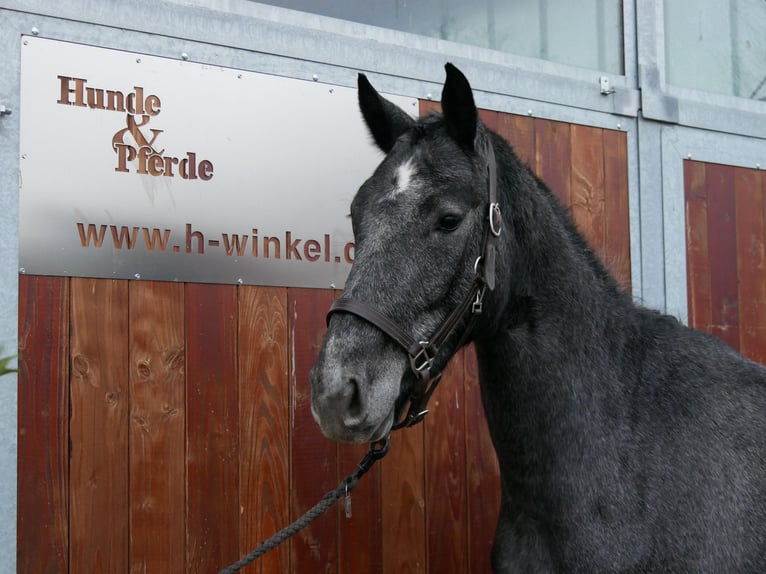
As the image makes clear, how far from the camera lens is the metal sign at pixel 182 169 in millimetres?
2955

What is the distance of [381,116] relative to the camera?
269 cm

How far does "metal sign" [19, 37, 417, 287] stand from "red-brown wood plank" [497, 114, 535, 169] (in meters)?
0.56

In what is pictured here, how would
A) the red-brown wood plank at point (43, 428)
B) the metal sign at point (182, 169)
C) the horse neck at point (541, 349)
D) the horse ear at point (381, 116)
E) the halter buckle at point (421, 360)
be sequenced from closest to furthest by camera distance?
the halter buckle at point (421, 360) → the horse neck at point (541, 349) → the horse ear at point (381, 116) → the red-brown wood plank at point (43, 428) → the metal sign at point (182, 169)

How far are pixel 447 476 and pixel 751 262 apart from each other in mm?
2120

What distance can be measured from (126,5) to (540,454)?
7.20ft

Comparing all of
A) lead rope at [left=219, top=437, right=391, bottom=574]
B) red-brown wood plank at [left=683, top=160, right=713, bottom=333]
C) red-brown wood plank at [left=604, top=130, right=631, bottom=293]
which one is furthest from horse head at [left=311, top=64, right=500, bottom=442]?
red-brown wood plank at [left=683, top=160, right=713, bottom=333]

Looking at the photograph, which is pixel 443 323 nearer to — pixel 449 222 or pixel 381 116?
pixel 449 222

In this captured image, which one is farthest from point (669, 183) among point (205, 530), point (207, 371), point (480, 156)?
point (205, 530)

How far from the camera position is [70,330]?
295cm

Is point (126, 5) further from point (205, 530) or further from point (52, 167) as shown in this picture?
point (205, 530)

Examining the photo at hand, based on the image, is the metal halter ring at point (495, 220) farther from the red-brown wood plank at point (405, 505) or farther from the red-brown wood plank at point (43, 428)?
the red-brown wood plank at point (43, 428)

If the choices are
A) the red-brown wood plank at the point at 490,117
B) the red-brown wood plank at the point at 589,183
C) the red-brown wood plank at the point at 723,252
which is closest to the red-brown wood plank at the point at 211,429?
the red-brown wood plank at the point at 490,117

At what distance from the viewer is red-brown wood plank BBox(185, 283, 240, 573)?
3133 millimetres

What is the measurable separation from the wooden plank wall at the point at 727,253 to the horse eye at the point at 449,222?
95.1 inches
